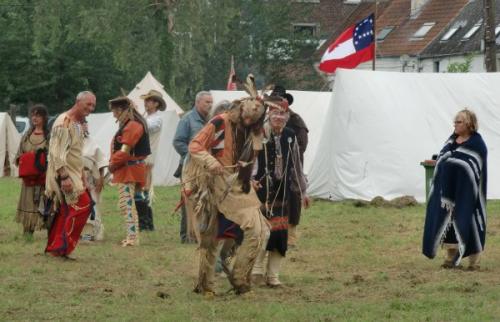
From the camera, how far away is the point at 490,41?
80.3ft

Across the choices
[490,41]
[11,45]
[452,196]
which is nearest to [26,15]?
[11,45]

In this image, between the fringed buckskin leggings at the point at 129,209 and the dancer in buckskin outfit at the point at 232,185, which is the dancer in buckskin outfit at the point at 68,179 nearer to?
the fringed buckskin leggings at the point at 129,209

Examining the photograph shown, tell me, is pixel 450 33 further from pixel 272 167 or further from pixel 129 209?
pixel 272 167

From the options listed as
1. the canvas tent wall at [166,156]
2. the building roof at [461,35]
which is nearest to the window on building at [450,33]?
the building roof at [461,35]

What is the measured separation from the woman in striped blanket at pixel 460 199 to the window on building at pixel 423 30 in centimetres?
4534

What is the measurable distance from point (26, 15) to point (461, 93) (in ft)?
91.9

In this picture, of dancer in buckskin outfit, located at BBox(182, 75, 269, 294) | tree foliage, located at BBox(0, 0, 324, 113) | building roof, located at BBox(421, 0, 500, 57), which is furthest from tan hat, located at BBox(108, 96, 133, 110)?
building roof, located at BBox(421, 0, 500, 57)

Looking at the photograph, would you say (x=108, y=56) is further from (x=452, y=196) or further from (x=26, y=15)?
(x=452, y=196)

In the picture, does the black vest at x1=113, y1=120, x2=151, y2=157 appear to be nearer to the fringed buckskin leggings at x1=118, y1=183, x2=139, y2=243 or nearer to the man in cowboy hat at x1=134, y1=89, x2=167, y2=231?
the fringed buckskin leggings at x1=118, y1=183, x2=139, y2=243

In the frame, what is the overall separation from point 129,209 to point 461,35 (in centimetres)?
4179

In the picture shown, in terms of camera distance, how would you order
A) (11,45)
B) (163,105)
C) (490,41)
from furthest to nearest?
(11,45)
(490,41)
(163,105)

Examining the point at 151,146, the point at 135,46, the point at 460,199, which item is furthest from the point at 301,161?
the point at 135,46

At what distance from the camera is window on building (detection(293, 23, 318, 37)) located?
176 feet

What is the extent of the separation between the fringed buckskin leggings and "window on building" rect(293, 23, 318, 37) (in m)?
39.7
